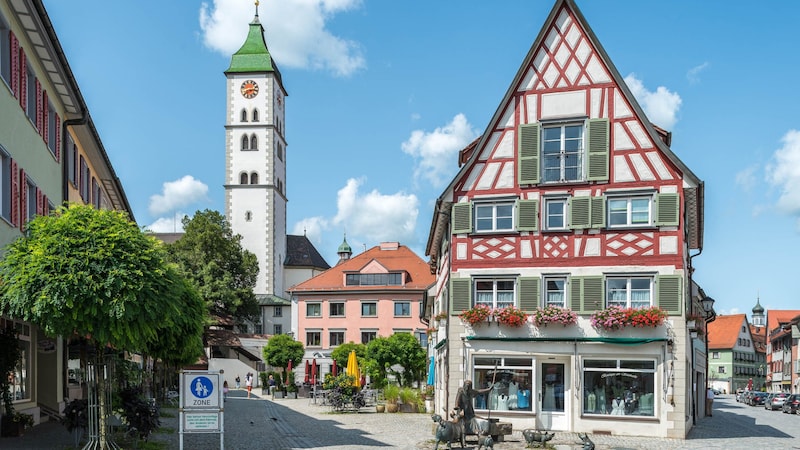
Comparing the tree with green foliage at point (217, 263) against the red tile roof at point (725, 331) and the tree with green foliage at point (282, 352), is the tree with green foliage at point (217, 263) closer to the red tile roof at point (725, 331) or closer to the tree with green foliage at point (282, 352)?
the tree with green foliage at point (282, 352)

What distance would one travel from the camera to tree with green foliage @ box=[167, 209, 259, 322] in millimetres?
76250

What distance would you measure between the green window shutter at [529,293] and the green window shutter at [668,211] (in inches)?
154

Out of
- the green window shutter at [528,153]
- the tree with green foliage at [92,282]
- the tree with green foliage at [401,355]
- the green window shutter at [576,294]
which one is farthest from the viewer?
the tree with green foliage at [401,355]

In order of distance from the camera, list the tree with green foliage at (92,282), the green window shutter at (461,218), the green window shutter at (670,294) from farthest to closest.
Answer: the green window shutter at (461,218) < the green window shutter at (670,294) < the tree with green foliage at (92,282)

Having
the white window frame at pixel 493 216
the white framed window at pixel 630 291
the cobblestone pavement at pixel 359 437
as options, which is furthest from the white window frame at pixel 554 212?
the cobblestone pavement at pixel 359 437

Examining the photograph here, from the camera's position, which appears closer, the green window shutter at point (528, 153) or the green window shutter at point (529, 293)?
the green window shutter at point (529, 293)

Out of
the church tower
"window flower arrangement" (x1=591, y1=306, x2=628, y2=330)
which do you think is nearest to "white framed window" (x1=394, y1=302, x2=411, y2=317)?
the church tower

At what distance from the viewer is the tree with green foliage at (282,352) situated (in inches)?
2616

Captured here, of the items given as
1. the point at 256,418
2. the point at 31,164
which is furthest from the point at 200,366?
the point at 31,164

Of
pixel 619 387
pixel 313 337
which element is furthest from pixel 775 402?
pixel 619 387

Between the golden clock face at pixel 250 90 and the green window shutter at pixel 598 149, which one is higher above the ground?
the golden clock face at pixel 250 90

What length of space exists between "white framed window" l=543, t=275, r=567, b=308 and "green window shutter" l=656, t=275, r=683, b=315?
2.74 meters

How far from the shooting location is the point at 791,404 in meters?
58.2

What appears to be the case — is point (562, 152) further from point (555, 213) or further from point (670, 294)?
point (670, 294)
